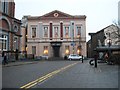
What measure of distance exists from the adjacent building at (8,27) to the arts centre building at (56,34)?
83.4 ft

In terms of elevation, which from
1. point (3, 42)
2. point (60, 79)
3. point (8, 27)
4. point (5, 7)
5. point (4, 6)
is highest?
point (4, 6)

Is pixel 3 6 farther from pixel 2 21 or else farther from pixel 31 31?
pixel 31 31

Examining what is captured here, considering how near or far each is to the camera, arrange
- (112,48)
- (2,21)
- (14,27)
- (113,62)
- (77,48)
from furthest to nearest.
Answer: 1. (77,48)
2. (14,27)
3. (2,21)
4. (112,48)
5. (113,62)

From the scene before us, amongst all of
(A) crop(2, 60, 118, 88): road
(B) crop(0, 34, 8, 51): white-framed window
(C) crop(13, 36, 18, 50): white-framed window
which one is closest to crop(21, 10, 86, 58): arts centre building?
(C) crop(13, 36, 18, 50): white-framed window

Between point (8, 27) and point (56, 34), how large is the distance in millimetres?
32259

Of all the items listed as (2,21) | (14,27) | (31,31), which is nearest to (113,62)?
(2,21)

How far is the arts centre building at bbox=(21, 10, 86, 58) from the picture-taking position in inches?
3615

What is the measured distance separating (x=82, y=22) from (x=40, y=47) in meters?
15.3

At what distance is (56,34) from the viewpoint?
93.4m

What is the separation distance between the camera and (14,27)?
218 feet

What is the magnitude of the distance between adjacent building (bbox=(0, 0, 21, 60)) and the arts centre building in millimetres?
25423

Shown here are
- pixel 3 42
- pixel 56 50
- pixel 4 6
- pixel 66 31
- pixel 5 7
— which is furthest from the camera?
pixel 56 50

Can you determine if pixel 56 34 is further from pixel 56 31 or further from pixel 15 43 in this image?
pixel 15 43

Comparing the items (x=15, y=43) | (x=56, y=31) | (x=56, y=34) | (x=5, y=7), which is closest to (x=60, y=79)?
(x=5, y=7)
